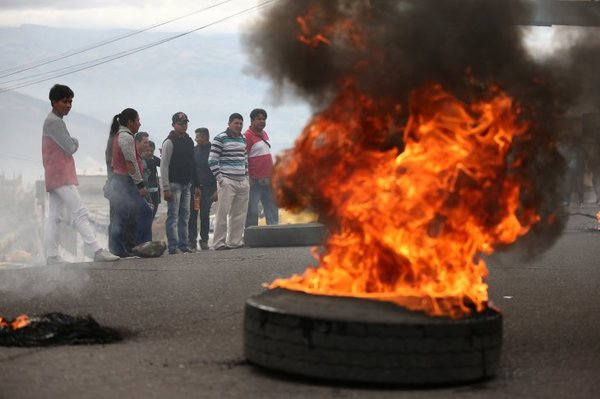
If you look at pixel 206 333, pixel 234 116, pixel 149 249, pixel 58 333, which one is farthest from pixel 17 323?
pixel 234 116

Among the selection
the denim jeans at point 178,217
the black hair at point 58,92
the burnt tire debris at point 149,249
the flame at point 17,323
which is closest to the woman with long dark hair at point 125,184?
the burnt tire debris at point 149,249

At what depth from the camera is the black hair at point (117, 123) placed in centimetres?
1310

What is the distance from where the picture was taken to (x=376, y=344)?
17.4 feet

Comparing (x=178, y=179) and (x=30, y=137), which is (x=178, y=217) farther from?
(x=30, y=137)

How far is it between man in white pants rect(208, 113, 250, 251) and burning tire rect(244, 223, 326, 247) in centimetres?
41

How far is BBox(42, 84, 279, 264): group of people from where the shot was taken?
1216cm

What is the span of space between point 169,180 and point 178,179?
0.14 metres

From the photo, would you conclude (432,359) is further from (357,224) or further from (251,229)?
(251,229)

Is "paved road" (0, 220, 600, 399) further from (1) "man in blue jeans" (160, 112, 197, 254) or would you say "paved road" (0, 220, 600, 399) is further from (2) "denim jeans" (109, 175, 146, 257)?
(1) "man in blue jeans" (160, 112, 197, 254)

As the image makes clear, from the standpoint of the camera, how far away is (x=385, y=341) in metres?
5.29

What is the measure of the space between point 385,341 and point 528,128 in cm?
229

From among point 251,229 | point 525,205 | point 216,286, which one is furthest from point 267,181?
point 525,205

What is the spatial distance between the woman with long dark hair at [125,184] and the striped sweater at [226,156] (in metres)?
1.81

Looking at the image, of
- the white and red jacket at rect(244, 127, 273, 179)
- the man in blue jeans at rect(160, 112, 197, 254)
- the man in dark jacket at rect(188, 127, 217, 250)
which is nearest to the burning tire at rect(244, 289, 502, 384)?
the man in blue jeans at rect(160, 112, 197, 254)
